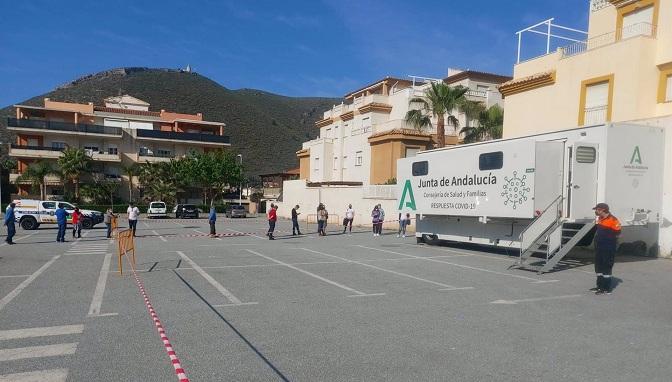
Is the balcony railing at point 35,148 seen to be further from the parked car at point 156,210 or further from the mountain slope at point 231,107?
the mountain slope at point 231,107

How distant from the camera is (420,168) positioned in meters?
18.0

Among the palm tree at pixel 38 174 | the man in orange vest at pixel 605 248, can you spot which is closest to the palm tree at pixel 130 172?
the palm tree at pixel 38 174

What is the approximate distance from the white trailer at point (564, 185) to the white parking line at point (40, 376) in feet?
32.9

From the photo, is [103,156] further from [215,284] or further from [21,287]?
[215,284]

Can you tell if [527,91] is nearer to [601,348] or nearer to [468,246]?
[468,246]

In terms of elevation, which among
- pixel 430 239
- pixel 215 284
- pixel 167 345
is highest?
pixel 430 239

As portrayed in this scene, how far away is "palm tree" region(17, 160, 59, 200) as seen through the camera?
50.8 metres

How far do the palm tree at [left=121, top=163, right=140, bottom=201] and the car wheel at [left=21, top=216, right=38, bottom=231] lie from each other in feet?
100

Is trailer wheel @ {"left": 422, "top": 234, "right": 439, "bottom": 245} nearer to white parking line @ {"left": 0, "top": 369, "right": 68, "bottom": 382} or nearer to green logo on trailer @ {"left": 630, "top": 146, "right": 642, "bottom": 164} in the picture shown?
green logo on trailer @ {"left": 630, "top": 146, "right": 642, "bottom": 164}

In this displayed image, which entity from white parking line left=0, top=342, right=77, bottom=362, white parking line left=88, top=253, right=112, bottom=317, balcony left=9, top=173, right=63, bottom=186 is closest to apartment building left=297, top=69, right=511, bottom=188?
white parking line left=88, top=253, right=112, bottom=317

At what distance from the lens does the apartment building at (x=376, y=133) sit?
36344mm

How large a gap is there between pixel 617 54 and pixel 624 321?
1415cm

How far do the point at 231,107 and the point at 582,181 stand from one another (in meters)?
120

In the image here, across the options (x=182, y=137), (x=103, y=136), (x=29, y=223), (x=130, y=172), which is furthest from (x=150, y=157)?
(x=29, y=223)
